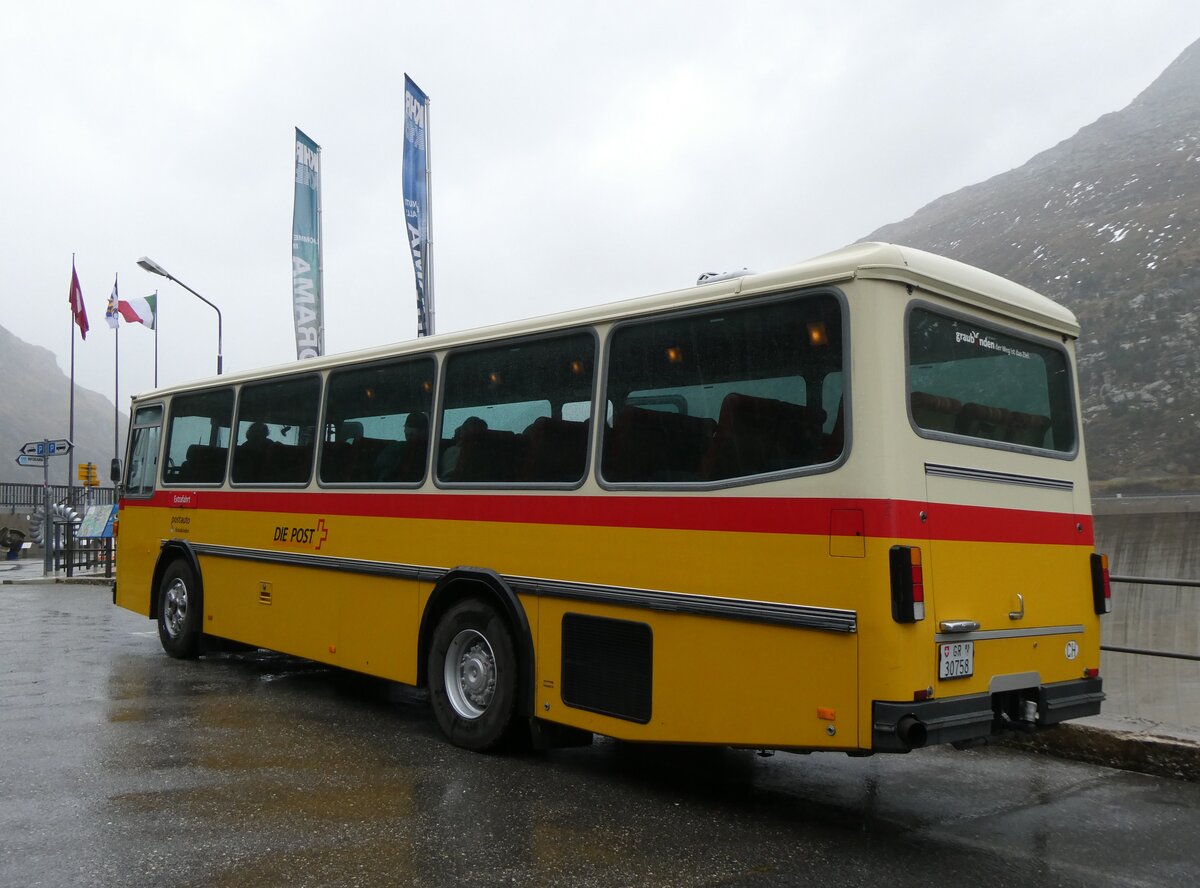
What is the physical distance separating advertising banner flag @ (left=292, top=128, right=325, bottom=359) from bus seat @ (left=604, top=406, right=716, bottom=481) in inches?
620

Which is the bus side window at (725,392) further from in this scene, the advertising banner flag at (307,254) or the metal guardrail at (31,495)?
the metal guardrail at (31,495)

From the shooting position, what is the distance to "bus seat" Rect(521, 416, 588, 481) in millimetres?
6289

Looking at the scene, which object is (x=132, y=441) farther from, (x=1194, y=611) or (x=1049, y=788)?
Answer: (x=1194, y=611)

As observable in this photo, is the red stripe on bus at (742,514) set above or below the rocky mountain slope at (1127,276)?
below

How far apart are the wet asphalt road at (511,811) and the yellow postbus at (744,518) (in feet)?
1.57

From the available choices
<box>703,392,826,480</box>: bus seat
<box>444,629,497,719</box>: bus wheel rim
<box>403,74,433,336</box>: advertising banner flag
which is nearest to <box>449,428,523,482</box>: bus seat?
<box>444,629,497,719</box>: bus wheel rim

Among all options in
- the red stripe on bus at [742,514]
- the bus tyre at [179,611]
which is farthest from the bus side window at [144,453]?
the red stripe on bus at [742,514]

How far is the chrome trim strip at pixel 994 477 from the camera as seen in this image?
5.10m

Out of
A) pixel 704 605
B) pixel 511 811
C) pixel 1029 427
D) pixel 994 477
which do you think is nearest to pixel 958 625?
pixel 994 477

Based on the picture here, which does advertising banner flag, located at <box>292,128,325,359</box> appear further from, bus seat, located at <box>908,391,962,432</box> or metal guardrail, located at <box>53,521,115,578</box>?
bus seat, located at <box>908,391,962,432</box>

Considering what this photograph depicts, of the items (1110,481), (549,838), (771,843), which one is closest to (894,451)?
(771,843)

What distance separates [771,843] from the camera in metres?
5.07

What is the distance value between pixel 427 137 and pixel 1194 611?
15559 mm

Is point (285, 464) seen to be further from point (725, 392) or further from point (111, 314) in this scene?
point (111, 314)
